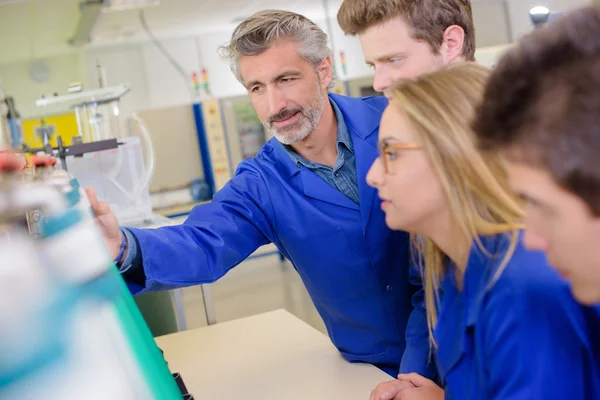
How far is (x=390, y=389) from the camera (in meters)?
1.30

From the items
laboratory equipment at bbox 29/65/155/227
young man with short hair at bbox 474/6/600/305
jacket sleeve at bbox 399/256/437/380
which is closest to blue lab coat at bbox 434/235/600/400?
young man with short hair at bbox 474/6/600/305

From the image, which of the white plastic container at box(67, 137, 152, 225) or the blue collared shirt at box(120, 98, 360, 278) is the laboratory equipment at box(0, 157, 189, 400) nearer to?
the blue collared shirt at box(120, 98, 360, 278)

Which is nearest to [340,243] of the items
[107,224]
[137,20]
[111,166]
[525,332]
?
[107,224]

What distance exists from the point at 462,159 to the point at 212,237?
2.17 feet

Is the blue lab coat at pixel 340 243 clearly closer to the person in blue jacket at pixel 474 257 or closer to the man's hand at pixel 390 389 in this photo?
the man's hand at pixel 390 389

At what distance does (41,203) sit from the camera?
2.38 feet

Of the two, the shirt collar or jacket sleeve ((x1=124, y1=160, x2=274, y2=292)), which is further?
the shirt collar

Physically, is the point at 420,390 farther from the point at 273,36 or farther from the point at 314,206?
the point at 273,36

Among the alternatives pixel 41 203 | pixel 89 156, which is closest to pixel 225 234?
pixel 41 203

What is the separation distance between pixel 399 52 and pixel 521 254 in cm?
68

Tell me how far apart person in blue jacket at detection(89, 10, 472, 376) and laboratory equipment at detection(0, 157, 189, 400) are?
2.56 ft

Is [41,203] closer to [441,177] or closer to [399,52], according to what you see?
[441,177]

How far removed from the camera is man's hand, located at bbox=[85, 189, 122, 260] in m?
1.09

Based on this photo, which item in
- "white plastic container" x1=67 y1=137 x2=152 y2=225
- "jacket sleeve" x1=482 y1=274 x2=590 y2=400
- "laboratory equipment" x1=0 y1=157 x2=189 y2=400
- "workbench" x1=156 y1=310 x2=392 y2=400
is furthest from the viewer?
"white plastic container" x1=67 y1=137 x2=152 y2=225
